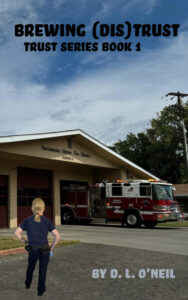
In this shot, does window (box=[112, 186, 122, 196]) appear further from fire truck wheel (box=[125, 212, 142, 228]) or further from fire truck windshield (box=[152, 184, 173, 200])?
fire truck windshield (box=[152, 184, 173, 200])

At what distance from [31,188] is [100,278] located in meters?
17.0

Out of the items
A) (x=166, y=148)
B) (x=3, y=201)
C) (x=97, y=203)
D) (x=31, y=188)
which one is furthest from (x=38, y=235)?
(x=166, y=148)

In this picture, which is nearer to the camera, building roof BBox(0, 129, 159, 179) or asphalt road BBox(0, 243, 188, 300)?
asphalt road BBox(0, 243, 188, 300)

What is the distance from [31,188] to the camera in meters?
24.1

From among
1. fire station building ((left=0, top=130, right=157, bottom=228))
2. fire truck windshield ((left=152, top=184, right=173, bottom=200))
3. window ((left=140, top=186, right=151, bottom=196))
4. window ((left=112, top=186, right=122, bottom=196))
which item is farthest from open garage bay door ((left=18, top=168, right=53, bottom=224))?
fire truck windshield ((left=152, top=184, right=173, bottom=200))

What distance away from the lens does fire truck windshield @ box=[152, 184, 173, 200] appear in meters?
20.5

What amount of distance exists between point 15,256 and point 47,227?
6379mm

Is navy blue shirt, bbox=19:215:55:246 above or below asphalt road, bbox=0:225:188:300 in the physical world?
above

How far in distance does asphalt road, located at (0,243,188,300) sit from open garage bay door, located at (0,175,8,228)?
11.5 meters

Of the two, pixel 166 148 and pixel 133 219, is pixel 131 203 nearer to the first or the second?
pixel 133 219

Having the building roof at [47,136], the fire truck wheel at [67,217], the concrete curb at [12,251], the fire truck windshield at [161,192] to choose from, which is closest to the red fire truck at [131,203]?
the fire truck windshield at [161,192]

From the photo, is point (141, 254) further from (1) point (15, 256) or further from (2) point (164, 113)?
(2) point (164, 113)

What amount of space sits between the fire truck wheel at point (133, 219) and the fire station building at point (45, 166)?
5.26 metres

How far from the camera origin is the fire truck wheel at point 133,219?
68.3 ft
